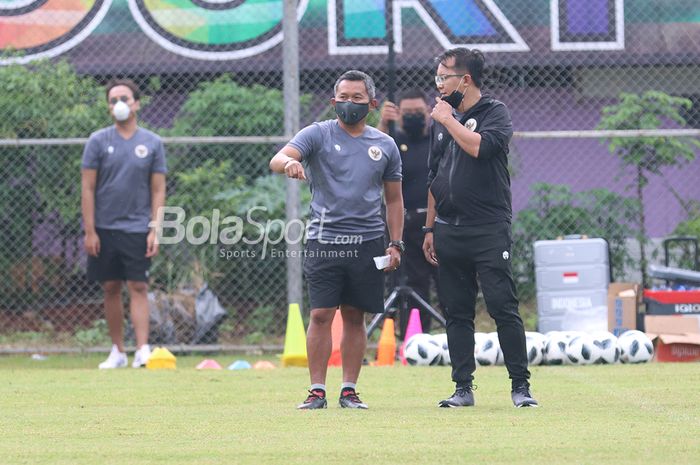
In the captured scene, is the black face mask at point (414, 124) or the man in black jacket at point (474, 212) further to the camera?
the black face mask at point (414, 124)

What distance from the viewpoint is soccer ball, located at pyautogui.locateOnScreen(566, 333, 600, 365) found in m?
9.97

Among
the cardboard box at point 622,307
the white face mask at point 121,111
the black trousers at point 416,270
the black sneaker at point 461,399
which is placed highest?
the white face mask at point 121,111

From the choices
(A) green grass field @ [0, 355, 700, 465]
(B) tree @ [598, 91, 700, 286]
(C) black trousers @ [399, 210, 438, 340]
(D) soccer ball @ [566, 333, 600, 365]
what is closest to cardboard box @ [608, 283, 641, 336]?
(B) tree @ [598, 91, 700, 286]

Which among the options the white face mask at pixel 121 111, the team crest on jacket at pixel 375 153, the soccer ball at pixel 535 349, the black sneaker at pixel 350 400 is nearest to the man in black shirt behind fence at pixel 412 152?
the soccer ball at pixel 535 349

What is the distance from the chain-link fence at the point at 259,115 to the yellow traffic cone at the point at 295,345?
5.16ft

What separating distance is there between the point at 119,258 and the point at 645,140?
5.31 meters

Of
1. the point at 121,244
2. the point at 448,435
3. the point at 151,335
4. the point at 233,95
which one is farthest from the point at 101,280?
the point at 448,435

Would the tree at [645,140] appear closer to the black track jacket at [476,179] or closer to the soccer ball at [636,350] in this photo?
the soccer ball at [636,350]

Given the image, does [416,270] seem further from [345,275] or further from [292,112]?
[345,275]

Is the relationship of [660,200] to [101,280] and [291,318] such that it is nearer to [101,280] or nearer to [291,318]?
[291,318]

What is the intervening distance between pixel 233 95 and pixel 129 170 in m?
2.94

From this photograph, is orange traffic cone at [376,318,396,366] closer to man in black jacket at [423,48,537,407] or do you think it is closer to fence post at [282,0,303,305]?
fence post at [282,0,303,305]

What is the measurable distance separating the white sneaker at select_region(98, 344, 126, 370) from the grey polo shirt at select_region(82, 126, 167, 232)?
1003mm

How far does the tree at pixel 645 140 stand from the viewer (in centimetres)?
1275
